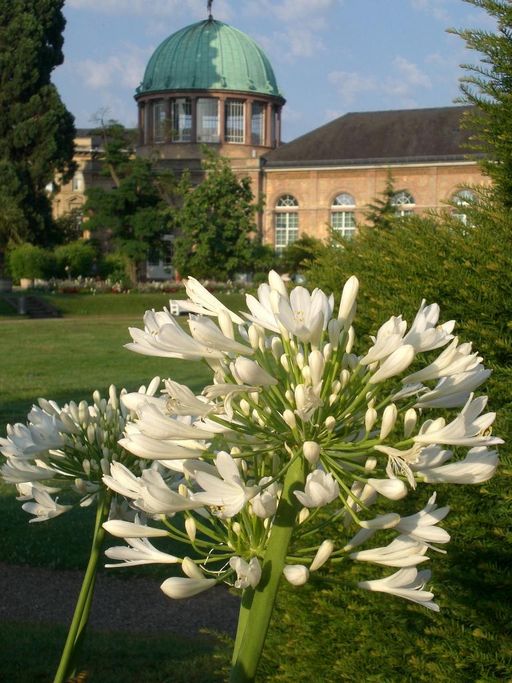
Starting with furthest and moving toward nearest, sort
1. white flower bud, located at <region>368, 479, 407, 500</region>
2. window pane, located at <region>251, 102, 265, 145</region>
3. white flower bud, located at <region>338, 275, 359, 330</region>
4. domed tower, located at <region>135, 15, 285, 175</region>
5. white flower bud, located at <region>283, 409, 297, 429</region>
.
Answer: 1. window pane, located at <region>251, 102, 265, 145</region>
2. domed tower, located at <region>135, 15, 285, 175</region>
3. white flower bud, located at <region>338, 275, 359, 330</region>
4. white flower bud, located at <region>283, 409, 297, 429</region>
5. white flower bud, located at <region>368, 479, 407, 500</region>

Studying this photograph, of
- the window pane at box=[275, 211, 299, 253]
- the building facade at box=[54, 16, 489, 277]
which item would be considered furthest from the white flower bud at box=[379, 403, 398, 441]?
the window pane at box=[275, 211, 299, 253]

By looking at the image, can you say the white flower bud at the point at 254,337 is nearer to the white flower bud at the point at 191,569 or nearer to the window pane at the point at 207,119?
the white flower bud at the point at 191,569

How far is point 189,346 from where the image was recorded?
2043mm

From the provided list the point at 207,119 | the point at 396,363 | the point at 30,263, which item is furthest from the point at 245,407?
the point at 207,119

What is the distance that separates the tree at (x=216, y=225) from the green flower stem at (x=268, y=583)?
51.5 m

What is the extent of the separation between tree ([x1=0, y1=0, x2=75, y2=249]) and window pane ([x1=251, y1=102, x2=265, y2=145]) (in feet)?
71.8

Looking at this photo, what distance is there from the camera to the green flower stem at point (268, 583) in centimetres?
202

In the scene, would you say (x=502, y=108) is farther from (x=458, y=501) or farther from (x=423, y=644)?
(x=423, y=644)

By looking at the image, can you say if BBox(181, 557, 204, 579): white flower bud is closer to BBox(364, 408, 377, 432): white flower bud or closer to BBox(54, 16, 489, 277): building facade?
BBox(364, 408, 377, 432): white flower bud

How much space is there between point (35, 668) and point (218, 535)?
4466 millimetres

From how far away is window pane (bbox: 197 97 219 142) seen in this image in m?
76.3

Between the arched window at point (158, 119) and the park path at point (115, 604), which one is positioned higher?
the arched window at point (158, 119)

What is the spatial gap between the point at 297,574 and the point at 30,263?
167 feet

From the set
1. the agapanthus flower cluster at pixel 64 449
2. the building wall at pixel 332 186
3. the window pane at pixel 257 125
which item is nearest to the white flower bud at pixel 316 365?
the agapanthus flower cluster at pixel 64 449
